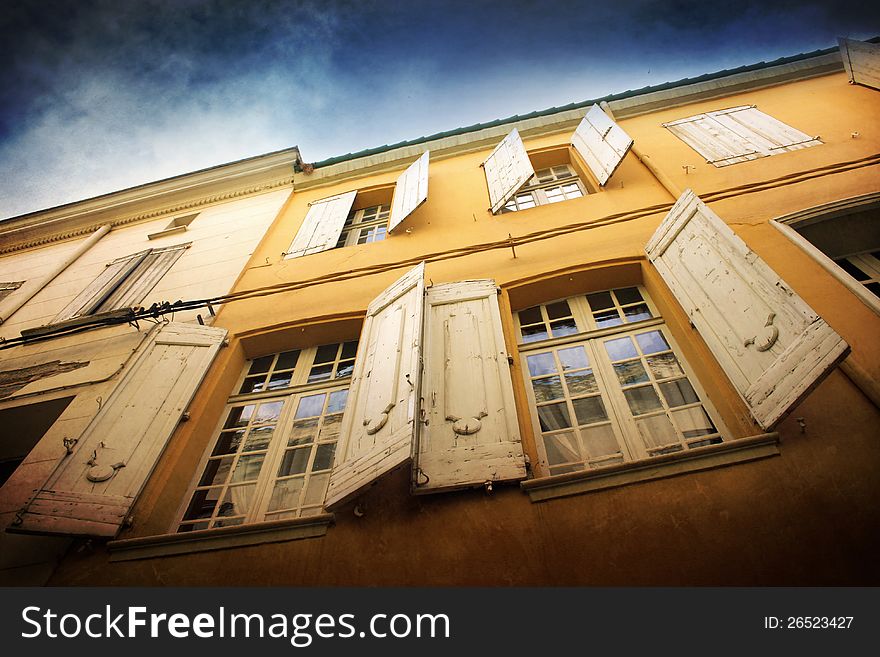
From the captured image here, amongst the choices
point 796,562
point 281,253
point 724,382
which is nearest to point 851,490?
point 796,562

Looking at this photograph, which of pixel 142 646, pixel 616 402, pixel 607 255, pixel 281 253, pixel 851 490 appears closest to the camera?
pixel 142 646

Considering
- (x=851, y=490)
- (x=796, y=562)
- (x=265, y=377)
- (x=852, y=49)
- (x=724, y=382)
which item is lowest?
(x=796, y=562)

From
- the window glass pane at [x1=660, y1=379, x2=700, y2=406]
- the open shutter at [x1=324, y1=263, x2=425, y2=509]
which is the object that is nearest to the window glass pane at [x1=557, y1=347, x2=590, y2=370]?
the window glass pane at [x1=660, y1=379, x2=700, y2=406]

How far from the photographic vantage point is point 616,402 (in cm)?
342

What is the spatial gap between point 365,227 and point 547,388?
15.2ft

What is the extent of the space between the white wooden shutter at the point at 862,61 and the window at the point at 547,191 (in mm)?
3605

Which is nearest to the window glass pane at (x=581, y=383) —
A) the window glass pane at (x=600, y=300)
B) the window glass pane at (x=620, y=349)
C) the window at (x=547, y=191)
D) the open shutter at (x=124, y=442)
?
the window glass pane at (x=620, y=349)

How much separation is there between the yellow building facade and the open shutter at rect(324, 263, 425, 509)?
24 mm

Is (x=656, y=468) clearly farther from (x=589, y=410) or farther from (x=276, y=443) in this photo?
(x=276, y=443)

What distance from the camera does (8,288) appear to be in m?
7.44

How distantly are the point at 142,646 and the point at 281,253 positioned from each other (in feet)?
17.0

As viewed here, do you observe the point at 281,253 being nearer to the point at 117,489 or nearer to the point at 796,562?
the point at 117,489

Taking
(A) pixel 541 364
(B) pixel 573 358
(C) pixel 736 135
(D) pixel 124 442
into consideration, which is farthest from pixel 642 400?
(C) pixel 736 135

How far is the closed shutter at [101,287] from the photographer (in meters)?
6.12
